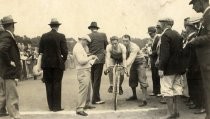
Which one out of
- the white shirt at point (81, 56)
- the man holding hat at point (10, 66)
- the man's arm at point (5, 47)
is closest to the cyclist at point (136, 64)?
the white shirt at point (81, 56)

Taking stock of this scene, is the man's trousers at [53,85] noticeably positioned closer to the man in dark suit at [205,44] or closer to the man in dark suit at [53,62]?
the man in dark suit at [53,62]

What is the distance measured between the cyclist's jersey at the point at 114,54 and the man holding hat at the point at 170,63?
71.2 inches

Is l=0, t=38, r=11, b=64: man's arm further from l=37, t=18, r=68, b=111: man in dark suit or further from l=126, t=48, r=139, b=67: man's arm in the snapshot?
l=126, t=48, r=139, b=67: man's arm

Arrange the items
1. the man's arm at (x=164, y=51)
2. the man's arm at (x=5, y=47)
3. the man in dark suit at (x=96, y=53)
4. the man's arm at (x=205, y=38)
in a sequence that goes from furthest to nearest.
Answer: the man in dark suit at (x=96, y=53)
the man's arm at (x=5, y=47)
the man's arm at (x=164, y=51)
the man's arm at (x=205, y=38)

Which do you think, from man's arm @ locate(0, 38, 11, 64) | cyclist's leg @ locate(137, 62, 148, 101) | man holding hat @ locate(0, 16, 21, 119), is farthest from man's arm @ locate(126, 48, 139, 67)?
man's arm @ locate(0, 38, 11, 64)

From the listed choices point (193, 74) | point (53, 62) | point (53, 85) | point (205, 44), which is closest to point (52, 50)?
point (53, 62)

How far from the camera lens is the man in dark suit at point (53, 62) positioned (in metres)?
11.1

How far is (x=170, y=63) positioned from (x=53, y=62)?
9.30 ft

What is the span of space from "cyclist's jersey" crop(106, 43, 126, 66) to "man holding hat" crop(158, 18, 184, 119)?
1808 mm

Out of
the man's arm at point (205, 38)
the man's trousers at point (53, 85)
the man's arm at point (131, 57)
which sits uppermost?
the man's arm at point (205, 38)

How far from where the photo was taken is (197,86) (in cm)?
1086

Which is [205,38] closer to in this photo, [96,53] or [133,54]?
[133,54]

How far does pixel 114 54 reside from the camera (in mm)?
11664

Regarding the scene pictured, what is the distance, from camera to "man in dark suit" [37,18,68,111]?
36.4 feet
